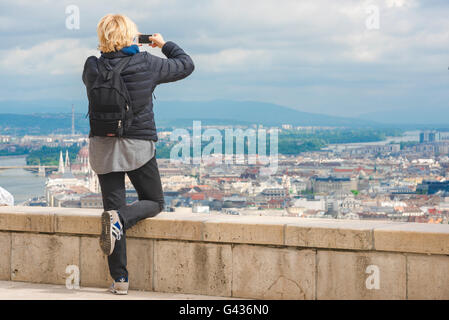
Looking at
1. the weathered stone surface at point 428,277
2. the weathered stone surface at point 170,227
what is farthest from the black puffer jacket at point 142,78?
the weathered stone surface at point 428,277

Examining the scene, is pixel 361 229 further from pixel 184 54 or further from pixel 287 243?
pixel 184 54

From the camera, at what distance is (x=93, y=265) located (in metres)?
5.32

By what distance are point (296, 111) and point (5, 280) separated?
295 feet

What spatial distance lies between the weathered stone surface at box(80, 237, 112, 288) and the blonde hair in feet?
5.27

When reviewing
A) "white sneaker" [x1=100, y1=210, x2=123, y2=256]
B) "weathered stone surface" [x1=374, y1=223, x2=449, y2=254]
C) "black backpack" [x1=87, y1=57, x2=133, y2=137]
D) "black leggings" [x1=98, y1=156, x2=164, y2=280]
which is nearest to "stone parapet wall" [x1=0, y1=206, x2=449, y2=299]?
"weathered stone surface" [x1=374, y1=223, x2=449, y2=254]

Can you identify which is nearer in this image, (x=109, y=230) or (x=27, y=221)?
(x=109, y=230)

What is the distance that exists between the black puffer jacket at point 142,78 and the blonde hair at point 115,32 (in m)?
0.06

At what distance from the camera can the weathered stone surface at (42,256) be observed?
5.41m

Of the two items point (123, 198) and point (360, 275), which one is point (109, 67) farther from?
point (360, 275)

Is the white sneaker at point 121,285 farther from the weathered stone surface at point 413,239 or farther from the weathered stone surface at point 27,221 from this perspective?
the weathered stone surface at point 413,239

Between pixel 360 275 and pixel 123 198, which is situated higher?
pixel 123 198

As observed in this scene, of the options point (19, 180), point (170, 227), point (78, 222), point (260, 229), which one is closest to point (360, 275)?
point (260, 229)

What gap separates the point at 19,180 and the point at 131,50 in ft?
208

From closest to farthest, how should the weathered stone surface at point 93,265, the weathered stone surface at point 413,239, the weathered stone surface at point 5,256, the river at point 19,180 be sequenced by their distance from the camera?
the weathered stone surface at point 413,239
the weathered stone surface at point 93,265
the weathered stone surface at point 5,256
the river at point 19,180
